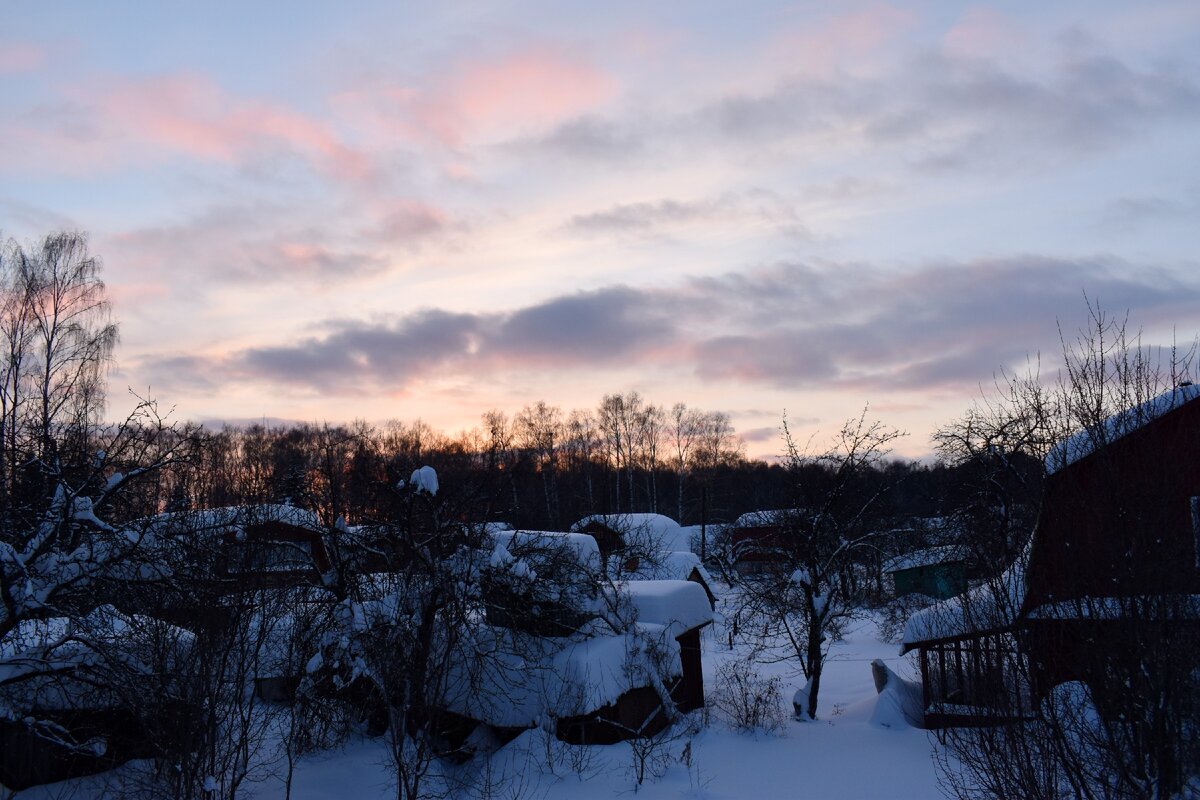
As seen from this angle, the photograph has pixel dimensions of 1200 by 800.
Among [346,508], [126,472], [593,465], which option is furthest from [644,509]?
[126,472]

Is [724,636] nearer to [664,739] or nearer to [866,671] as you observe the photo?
[866,671]

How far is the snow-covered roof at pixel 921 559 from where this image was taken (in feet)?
121

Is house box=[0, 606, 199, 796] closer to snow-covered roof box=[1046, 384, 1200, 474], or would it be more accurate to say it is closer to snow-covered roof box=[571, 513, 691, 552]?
snow-covered roof box=[1046, 384, 1200, 474]

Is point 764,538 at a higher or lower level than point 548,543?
lower

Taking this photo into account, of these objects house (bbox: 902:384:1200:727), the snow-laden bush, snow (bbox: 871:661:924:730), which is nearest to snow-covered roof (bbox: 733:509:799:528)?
the snow-laden bush

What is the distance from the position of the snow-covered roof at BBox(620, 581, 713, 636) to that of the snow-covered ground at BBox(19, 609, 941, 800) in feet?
8.94

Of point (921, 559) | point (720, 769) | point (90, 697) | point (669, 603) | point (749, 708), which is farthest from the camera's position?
point (921, 559)

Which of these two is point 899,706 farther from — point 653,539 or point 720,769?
point 653,539

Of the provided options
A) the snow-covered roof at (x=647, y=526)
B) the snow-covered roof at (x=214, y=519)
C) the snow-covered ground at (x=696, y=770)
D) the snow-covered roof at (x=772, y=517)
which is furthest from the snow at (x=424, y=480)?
the snow-covered roof at (x=647, y=526)

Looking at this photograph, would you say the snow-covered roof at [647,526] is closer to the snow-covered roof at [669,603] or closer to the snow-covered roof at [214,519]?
the snow-covered roof at [669,603]

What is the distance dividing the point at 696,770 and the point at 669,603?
→ 191 inches

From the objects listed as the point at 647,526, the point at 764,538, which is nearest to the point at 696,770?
the point at 764,538

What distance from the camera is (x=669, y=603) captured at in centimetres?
2181

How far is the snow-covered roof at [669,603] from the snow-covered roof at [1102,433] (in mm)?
11699
